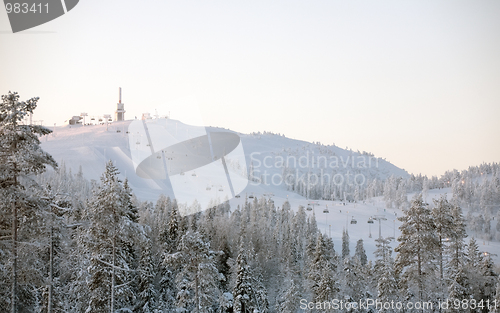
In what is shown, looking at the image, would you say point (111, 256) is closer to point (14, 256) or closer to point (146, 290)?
point (14, 256)

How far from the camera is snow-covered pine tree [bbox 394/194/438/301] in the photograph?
24.7 metres

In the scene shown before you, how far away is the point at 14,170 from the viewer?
16297 mm

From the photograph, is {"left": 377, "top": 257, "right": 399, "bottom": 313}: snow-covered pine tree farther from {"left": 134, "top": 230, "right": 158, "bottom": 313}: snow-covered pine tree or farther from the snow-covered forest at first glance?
{"left": 134, "top": 230, "right": 158, "bottom": 313}: snow-covered pine tree

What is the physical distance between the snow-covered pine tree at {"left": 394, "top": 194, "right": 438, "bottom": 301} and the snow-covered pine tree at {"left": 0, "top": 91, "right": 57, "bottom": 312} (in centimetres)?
1905

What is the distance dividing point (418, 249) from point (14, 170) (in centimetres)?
2064

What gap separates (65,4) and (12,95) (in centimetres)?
996

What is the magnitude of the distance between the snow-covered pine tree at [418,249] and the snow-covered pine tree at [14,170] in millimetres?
19052

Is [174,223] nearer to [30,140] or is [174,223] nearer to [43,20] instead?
[43,20]

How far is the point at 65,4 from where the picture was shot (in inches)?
968

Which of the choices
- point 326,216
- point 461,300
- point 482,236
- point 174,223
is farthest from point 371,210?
point 461,300

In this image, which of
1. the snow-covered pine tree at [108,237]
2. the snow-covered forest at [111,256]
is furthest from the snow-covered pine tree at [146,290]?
the snow-covered pine tree at [108,237]

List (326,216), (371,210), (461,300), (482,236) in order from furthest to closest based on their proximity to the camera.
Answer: (371,210) → (326,216) → (482,236) → (461,300)

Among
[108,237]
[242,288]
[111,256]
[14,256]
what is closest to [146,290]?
[242,288]

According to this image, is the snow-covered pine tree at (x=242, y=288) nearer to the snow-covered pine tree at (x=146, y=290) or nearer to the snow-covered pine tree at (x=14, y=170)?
the snow-covered pine tree at (x=146, y=290)
